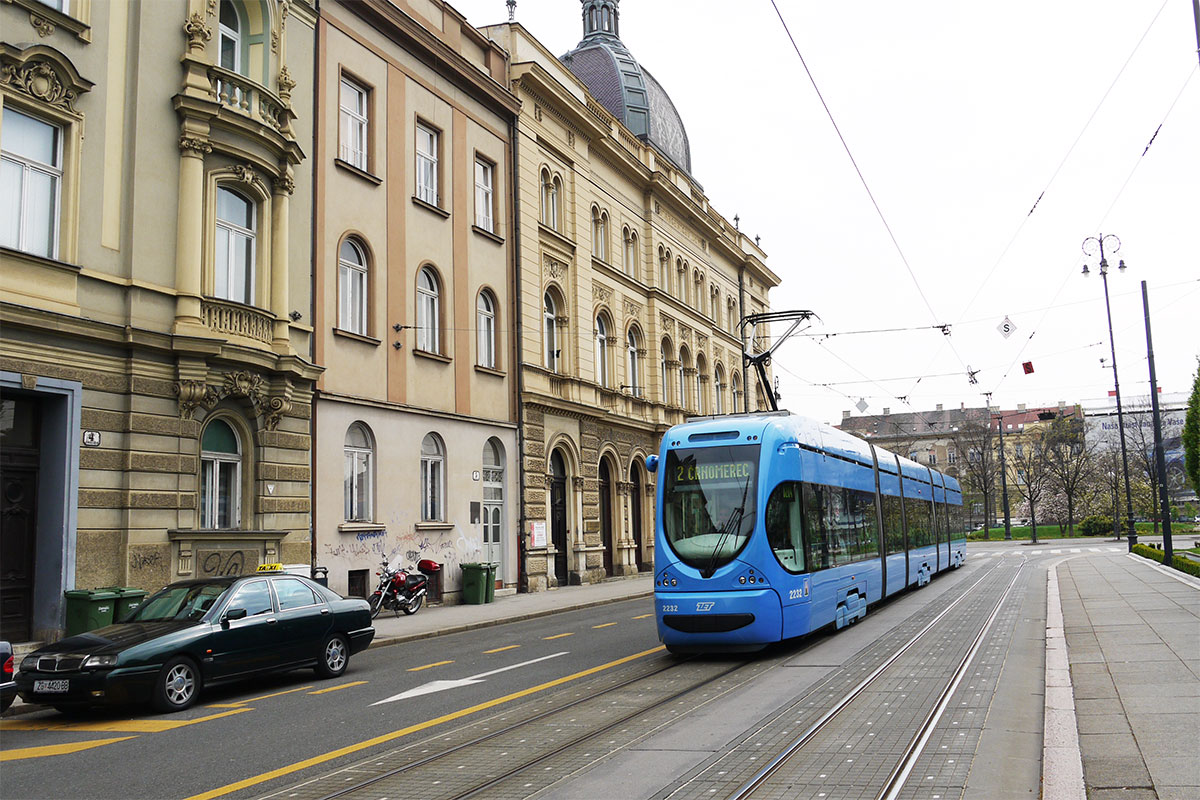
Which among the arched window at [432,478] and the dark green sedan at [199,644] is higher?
the arched window at [432,478]

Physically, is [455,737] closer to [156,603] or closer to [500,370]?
[156,603]

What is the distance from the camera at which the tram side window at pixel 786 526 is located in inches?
526

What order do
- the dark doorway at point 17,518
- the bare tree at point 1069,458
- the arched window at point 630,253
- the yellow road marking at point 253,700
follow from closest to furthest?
1. the yellow road marking at point 253,700
2. the dark doorway at point 17,518
3. the arched window at point 630,253
4. the bare tree at point 1069,458

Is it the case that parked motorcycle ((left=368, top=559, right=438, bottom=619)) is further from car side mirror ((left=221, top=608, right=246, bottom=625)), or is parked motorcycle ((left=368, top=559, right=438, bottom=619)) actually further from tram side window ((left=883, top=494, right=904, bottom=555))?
tram side window ((left=883, top=494, right=904, bottom=555))

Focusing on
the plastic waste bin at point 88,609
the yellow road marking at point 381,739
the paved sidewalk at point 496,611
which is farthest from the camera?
the paved sidewalk at point 496,611

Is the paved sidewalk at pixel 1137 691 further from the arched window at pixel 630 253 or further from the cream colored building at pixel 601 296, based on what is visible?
the arched window at pixel 630 253

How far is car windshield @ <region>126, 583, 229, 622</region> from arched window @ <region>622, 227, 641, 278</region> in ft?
89.1

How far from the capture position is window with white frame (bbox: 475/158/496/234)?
28.2m

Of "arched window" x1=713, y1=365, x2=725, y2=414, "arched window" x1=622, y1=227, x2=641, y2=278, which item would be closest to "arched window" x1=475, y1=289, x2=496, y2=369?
"arched window" x1=622, y1=227, x2=641, y2=278

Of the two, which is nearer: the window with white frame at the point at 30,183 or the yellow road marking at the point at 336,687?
the yellow road marking at the point at 336,687

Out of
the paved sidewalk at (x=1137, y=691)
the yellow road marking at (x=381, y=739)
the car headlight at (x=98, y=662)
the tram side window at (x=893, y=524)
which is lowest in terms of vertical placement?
the yellow road marking at (x=381, y=739)

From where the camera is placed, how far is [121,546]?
16.1 meters

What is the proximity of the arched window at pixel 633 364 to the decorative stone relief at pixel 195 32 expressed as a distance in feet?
71.4

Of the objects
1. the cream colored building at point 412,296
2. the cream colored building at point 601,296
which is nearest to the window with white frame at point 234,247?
the cream colored building at point 412,296
